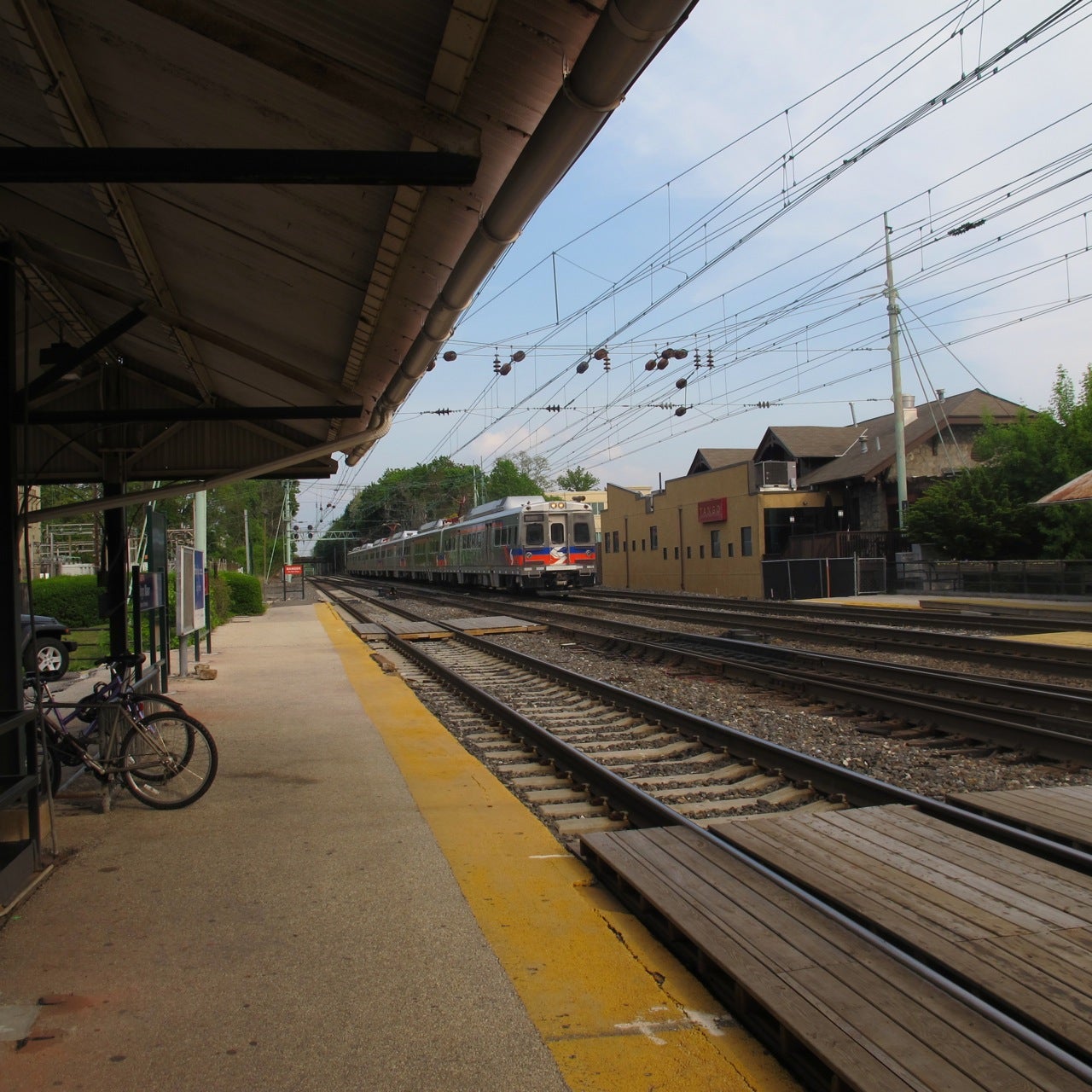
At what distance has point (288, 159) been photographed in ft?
11.5

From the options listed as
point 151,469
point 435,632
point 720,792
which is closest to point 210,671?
point 151,469

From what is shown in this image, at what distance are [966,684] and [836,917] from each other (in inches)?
284

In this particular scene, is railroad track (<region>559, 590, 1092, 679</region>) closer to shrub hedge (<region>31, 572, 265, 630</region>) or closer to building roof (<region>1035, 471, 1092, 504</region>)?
building roof (<region>1035, 471, 1092, 504</region>)

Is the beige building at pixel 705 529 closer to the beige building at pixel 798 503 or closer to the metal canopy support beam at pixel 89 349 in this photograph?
the beige building at pixel 798 503

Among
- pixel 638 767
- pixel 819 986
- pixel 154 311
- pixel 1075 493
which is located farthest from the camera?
pixel 1075 493

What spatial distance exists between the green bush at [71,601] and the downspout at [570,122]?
21.0 metres

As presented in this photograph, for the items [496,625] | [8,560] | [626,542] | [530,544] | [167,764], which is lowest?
[496,625]

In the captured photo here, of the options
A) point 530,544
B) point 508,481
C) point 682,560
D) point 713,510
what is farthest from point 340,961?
point 508,481

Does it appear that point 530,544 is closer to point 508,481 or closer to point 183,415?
point 183,415

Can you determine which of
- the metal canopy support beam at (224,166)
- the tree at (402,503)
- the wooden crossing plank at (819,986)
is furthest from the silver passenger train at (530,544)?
the tree at (402,503)

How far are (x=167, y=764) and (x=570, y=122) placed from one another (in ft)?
14.9

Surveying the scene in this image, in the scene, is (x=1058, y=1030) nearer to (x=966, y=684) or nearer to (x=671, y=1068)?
(x=671, y=1068)

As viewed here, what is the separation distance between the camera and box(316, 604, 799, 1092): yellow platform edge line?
2.87m

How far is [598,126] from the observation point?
3.24 metres
